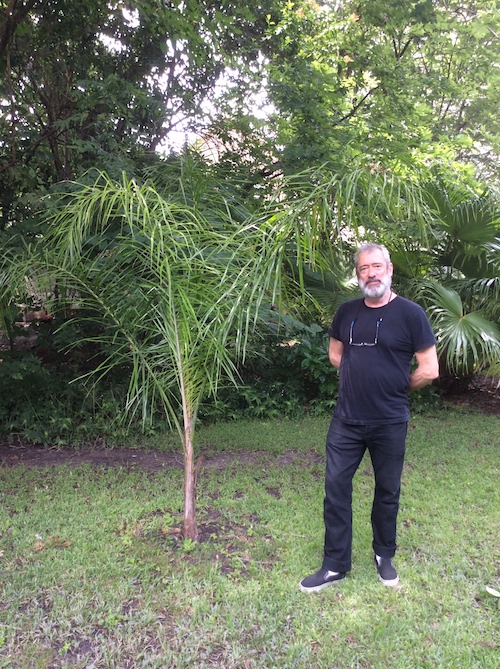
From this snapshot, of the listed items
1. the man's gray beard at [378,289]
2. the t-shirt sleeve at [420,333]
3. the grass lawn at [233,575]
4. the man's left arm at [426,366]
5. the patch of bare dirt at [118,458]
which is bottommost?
the patch of bare dirt at [118,458]

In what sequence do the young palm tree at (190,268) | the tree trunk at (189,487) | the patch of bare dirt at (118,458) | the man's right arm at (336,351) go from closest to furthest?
1. the young palm tree at (190,268)
2. the man's right arm at (336,351)
3. the tree trunk at (189,487)
4. the patch of bare dirt at (118,458)

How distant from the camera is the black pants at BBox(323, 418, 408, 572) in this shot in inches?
120

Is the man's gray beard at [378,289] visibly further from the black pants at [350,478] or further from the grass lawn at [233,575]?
the grass lawn at [233,575]

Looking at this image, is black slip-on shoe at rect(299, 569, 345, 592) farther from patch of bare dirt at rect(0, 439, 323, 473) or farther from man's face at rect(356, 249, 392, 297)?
patch of bare dirt at rect(0, 439, 323, 473)

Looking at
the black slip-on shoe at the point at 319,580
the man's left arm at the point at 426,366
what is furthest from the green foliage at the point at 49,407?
the man's left arm at the point at 426,366

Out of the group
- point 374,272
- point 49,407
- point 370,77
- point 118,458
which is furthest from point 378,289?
point 370,77

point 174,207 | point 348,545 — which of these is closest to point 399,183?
point 174,207

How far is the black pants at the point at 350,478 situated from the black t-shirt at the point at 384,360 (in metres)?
0.10

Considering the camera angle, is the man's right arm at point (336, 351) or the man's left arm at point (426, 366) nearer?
the man's left arm at point (426, 366)

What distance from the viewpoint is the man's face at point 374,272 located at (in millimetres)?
2953

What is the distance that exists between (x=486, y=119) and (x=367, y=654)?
38.1ft

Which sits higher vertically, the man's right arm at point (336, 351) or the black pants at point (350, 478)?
the man's right arm at point (336, 351)

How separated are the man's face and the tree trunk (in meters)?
1.48

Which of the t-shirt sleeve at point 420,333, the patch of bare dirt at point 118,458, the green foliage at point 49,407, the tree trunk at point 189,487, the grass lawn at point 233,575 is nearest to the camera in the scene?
the grass lawn at point 233,575
